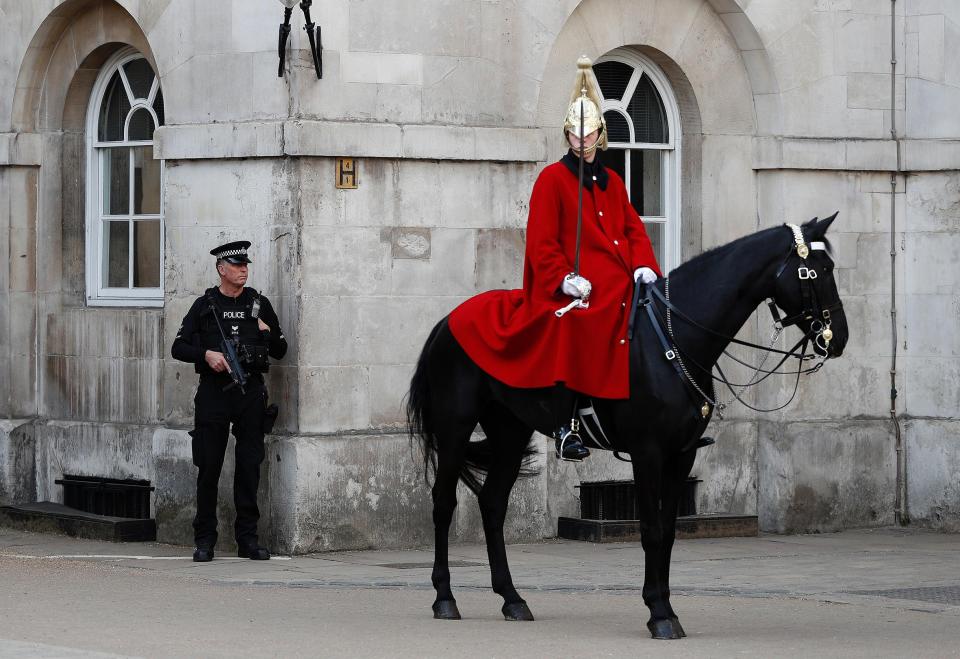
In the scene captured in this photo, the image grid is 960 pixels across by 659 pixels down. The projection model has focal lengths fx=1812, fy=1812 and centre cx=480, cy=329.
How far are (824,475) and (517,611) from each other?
17.6 ft

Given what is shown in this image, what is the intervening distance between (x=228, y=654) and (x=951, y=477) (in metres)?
7.86

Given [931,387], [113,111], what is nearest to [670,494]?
[931,387]

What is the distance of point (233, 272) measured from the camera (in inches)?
485

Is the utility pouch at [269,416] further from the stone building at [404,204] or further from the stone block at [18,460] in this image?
the stone block at [18,460]

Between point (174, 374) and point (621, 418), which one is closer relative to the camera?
point (621, 418)

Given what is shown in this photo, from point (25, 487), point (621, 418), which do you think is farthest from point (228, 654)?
point (25, 487)

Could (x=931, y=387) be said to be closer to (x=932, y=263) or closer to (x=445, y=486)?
(x=932, y=263)

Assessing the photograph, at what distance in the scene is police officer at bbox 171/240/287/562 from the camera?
1231 centimetres

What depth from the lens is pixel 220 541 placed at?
12875 millimetres

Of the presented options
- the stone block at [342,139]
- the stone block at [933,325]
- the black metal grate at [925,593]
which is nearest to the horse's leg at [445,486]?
the black metal grate at [925,593]

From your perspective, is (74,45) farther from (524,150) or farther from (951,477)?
(951,477)

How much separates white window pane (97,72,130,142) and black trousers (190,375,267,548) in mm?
3279

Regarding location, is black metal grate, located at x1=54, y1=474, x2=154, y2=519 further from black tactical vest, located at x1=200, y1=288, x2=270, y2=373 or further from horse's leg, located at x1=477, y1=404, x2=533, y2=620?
horse's leg, located at x1=477, y1=404, x2=533, y2=620

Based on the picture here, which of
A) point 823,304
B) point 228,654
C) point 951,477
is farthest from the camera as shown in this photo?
point 951,477
